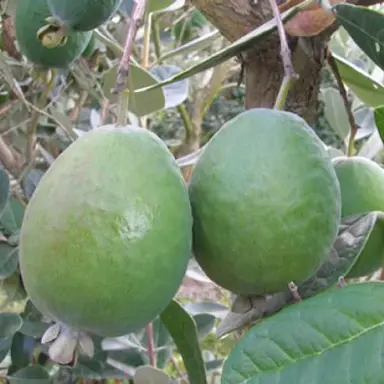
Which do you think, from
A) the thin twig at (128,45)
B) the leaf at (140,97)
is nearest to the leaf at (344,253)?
the thin twig at (128,45)

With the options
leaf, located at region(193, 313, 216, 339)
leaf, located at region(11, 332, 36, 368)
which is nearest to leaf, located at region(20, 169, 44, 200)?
leaf, located at region(11, 332, 36, 368)

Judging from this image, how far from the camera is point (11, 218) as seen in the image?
1.15m

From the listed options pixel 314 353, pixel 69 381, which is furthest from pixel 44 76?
pixel 314 353

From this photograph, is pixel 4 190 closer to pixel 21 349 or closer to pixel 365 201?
pixel 21 349

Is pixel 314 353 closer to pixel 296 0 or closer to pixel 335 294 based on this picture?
pixel 335 294

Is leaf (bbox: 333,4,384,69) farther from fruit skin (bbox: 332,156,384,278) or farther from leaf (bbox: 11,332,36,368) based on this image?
leaf (bbox: 11,332,36,368)

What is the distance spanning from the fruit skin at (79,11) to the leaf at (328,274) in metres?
0.31

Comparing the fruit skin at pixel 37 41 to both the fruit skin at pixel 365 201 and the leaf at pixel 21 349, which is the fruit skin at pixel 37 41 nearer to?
the fruit skin at pixel 365 201

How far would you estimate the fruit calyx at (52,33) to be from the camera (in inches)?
26.3

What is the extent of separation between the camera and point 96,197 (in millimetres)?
504

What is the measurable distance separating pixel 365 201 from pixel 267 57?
182 millimetres

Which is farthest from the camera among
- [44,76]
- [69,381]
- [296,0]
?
[44,76]

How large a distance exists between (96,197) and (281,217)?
0.45 feet

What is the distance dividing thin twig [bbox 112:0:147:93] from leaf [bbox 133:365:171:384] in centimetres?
47
